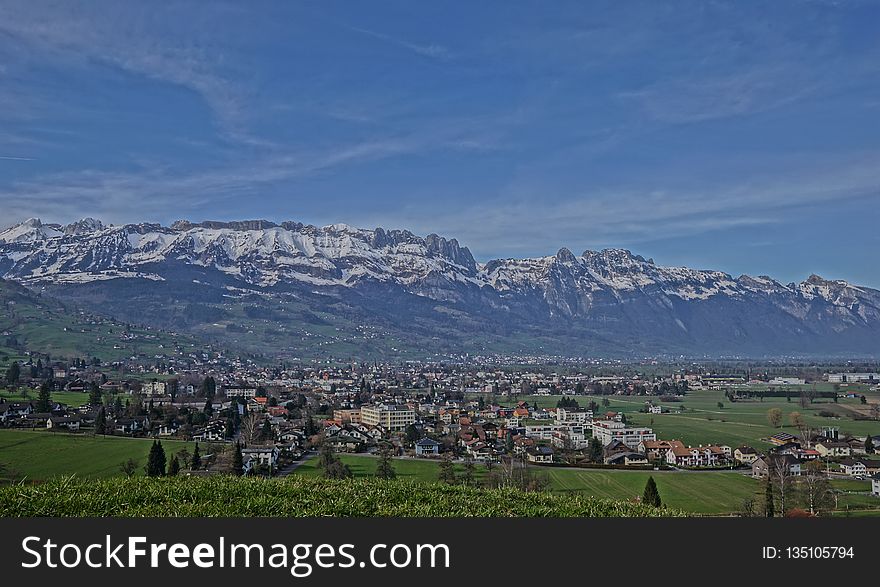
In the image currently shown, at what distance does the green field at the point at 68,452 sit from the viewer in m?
44.8

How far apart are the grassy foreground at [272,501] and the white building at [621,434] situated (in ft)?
183

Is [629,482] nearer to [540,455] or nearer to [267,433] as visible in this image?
[540,455]

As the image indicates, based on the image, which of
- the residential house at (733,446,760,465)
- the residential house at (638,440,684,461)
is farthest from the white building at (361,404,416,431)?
the residential house at (733,446,760,465)

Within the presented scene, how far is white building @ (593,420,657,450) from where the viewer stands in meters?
73.1

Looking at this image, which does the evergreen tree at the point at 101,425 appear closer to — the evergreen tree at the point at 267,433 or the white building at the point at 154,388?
the evergreen tree at the point at 267,433

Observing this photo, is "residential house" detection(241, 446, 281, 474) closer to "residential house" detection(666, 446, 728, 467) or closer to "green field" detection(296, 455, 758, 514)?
"green field" detection(296, 455, 758, 514)

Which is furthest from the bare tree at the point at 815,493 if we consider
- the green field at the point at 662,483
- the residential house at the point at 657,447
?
the residential house at the point at 657,447

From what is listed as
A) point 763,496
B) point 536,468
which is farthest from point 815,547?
point 536,468

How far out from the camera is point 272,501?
15562mm

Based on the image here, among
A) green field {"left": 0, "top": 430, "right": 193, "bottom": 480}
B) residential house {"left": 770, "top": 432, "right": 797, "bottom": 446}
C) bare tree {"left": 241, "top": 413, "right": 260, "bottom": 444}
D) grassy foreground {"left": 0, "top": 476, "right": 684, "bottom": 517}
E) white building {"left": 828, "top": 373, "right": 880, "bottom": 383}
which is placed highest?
grassy foreground {"left": 0, "top": 476, "right": 684, "bottom": 517}

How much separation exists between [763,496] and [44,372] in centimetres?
13111

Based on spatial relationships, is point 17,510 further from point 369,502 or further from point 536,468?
point 536,468

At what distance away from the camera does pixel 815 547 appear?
12336mm

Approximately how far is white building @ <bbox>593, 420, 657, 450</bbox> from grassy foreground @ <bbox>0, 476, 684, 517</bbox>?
183ft
